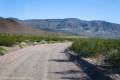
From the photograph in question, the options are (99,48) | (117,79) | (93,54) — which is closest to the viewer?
(117,79)

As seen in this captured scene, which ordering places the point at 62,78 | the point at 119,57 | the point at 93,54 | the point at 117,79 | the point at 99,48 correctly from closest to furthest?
1. the point at 117,79
2. the point at 62,78
3. the point at 119,57
4. the point at 93,54
5. the point at 99,48

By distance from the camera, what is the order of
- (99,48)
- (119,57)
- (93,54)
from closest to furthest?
1. (119,57)
2. (93,54)
3. (99,48)

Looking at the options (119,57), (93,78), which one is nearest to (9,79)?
(93,78)

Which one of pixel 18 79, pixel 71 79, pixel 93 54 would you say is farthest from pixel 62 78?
pixel 93 54

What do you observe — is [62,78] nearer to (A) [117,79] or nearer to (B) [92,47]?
A: (A) [117,79]

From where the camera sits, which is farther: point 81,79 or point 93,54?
point 93,54

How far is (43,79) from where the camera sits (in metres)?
18.0

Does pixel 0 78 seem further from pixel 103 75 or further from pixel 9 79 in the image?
pixel 103 75

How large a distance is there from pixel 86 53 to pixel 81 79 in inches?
863

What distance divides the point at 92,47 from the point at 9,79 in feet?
86.9

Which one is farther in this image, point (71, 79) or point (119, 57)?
point (119, 57)

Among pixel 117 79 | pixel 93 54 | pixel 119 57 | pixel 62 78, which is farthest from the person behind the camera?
pixel 93 54

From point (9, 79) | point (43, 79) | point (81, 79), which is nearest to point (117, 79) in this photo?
point (81, 79)

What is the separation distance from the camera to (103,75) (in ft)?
65.3
